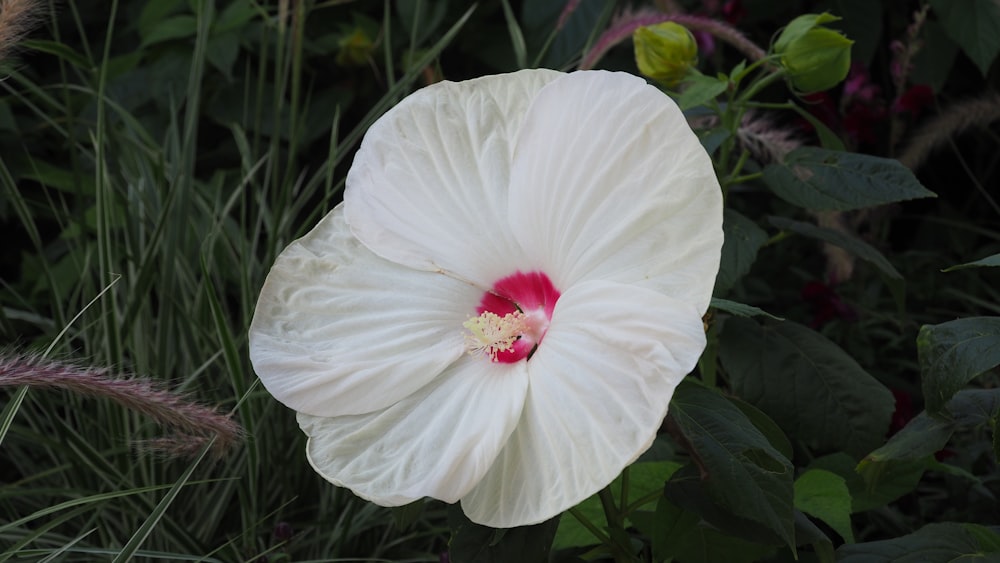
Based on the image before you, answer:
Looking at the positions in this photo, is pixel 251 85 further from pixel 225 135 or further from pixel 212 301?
pixel 212 301

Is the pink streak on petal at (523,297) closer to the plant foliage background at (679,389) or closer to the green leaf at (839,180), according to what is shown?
the plant foliage background at (679,389)

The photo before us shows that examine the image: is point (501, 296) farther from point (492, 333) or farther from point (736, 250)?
point (736, 250)

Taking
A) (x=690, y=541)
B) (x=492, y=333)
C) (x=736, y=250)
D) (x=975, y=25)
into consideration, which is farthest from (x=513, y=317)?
(x=975, y=25)

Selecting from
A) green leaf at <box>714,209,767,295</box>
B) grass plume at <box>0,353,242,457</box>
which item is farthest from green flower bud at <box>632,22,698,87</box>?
grass plume at <box>0,353,242,457</box>

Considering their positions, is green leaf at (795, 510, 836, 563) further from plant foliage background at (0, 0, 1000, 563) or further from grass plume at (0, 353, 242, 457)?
grass plume at (0, 353, 242, 457)

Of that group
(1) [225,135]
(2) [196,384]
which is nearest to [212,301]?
(2) [196,384]

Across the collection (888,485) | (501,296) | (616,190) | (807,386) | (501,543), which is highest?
(616,190)
